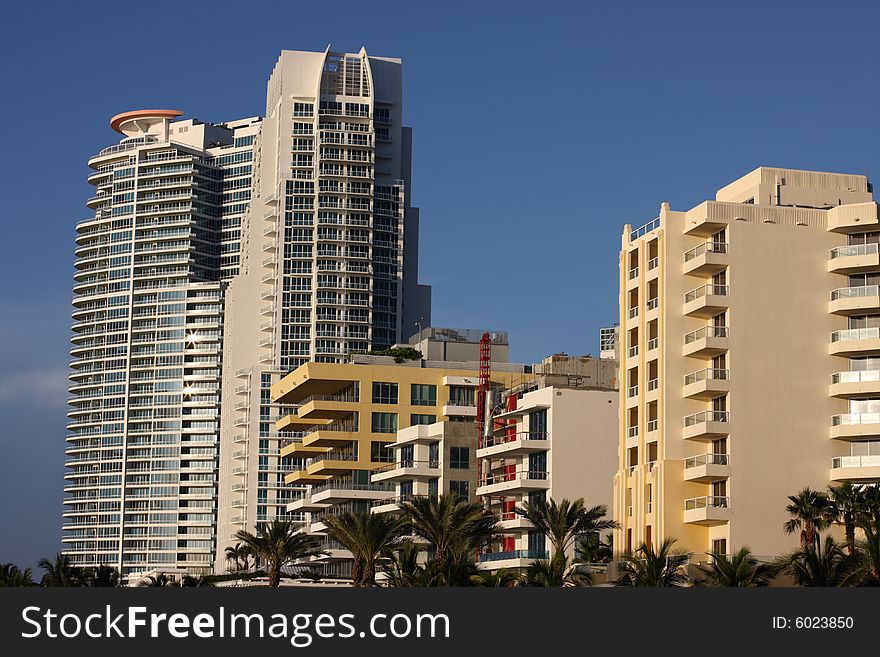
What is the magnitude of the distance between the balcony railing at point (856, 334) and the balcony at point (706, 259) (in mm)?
7849

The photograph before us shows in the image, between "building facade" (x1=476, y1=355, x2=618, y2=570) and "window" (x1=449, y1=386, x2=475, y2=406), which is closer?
"building facade" (x1=476, y1=355, x2=618, y2=570)

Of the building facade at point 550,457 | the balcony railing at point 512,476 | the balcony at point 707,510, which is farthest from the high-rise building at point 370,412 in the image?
the balcony at point 707,510

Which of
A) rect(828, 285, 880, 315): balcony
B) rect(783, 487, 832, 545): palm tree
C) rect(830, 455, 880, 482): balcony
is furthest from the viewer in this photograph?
rect(828, 285, 880, 315): balcony

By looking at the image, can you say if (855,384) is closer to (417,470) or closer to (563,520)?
(563,520)

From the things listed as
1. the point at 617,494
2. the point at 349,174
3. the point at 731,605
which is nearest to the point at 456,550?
the point at 617,494

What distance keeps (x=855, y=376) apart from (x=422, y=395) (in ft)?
170

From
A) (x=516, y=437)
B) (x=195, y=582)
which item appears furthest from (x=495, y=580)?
(x=195, y=582)

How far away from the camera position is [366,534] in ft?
323

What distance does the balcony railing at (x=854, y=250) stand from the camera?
94000mm

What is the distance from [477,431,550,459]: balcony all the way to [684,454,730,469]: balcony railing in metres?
15.7

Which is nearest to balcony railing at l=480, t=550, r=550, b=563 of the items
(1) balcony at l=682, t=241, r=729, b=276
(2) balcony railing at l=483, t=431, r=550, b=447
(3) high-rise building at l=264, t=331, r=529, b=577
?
(2) balcony railing at l=483, t=431, r=550, b=447

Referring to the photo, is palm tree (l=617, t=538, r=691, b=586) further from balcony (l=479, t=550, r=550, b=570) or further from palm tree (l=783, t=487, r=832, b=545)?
balcony (l=479, t=550, r=550, b=570)

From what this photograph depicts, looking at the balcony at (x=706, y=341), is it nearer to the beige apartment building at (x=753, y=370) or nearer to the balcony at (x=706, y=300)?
the beige apartment building at (x=753, y=370)

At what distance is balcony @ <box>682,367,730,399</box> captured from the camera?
9262 cm
